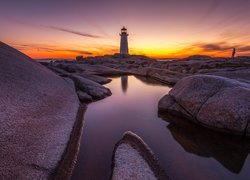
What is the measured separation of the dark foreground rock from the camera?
18.1 feet

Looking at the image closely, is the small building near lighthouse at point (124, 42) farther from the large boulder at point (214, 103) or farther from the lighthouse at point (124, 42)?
the large boulder at point (214, 103)

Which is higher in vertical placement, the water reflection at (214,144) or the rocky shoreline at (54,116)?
the rocky shoreline at (54,116)

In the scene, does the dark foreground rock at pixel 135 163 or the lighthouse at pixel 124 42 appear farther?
the lighthouse at pixel 124 42

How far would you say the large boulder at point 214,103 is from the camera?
8.55m

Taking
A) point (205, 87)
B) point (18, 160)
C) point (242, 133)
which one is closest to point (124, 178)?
point (18, 160)

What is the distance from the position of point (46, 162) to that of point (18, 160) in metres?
0.85

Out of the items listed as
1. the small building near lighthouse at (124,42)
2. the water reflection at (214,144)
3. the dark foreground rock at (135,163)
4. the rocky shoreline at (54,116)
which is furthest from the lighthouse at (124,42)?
the dark foreground rock at (135,163)

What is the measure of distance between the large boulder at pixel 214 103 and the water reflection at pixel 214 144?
0.49 m

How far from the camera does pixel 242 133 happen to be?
28.0 feet

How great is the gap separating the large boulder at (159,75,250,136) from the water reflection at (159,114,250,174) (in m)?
0.49

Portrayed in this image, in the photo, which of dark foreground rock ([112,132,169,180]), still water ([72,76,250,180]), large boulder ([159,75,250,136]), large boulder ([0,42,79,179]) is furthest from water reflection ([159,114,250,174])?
large boulder ([0,42,79,179])

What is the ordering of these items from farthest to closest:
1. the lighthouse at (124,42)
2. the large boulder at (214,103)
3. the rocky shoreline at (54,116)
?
the lighthouse at (124,42) < the large boulder at (214,103) < the rocky shoreline at (54,116)

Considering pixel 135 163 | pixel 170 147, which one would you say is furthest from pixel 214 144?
pixel 135 163

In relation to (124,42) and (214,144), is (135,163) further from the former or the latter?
(124,42)
